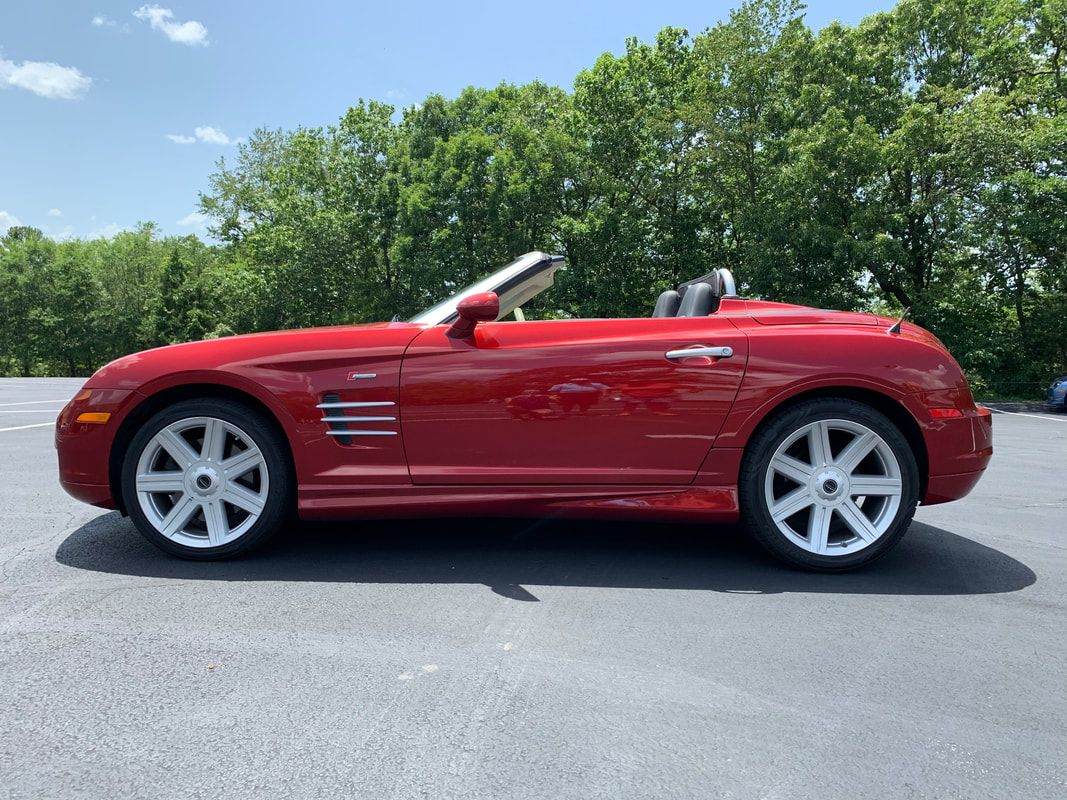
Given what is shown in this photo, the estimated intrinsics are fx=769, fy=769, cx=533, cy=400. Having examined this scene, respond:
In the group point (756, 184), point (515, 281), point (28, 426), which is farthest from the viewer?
point (756, 184)

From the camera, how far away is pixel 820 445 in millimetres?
3455

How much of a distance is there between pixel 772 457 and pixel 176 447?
2.66m

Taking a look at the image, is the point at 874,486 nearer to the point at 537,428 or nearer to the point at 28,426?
the point at 537,428

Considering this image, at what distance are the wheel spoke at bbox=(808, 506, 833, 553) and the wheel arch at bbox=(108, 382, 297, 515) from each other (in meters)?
2.32

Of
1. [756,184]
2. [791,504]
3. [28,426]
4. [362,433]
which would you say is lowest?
[28,426]

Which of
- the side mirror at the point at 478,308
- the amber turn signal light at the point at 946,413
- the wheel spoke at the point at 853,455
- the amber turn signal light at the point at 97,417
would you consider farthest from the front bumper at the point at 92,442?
the amber turn signal light at the point at 946,413

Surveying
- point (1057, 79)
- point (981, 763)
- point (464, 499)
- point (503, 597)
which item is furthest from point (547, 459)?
point (1057, 79)

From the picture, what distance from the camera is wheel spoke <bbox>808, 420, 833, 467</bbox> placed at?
3451 mm

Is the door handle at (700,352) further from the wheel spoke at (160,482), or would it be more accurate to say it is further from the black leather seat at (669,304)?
the wheel spoke at (160,482)

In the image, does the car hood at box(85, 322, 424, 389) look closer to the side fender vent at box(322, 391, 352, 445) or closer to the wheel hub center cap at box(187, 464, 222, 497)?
the side fender vent at box(322, 391, 352, 445)

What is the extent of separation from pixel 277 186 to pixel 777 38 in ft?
80.6

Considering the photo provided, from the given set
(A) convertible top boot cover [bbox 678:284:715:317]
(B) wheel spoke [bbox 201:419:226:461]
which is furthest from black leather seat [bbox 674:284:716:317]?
(B) wheel spoke [bbox 201:419:226:461]

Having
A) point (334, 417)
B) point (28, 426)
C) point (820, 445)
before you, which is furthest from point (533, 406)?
point (28, 426)

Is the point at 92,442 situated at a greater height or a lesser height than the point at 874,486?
greater
